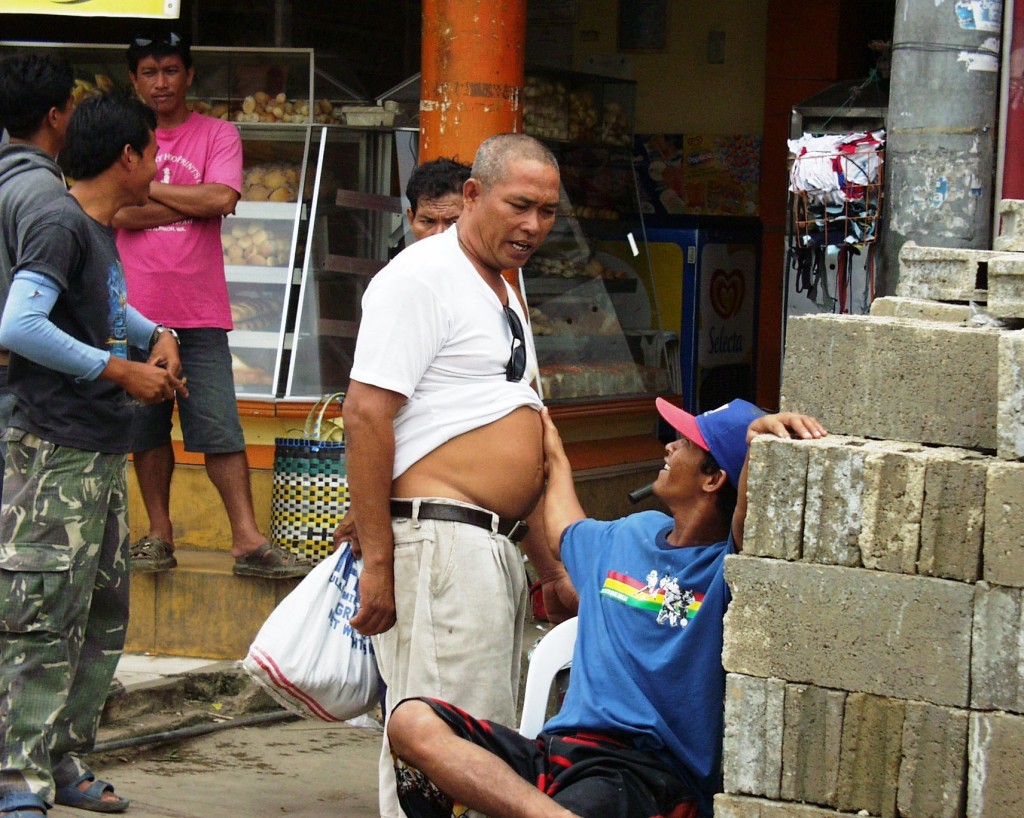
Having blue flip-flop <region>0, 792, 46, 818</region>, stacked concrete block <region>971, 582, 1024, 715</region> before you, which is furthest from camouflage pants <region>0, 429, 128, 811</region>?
stacked concrete block <region>971, 582, 1024, 715</region>

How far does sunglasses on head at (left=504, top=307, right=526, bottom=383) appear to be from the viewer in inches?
148

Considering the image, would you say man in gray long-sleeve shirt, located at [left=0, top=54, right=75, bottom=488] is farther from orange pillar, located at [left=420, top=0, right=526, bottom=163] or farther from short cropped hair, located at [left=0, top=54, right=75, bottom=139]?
orange pillar, located at [left=420, top=0, right=526, bottom=163]

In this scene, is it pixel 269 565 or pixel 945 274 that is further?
pixel 269 565

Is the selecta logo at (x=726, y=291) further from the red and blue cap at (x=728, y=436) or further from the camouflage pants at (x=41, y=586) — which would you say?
the red and blue cap at (x=728, y=436)

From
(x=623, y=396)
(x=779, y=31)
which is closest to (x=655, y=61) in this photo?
(x=779, y=31)

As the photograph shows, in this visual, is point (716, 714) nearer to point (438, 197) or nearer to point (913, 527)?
point (913, 527)

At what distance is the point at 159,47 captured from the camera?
5.84m

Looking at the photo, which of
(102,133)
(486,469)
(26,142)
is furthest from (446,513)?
(26,142)

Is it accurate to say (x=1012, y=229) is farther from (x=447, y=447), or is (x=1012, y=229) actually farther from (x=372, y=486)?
(x=372, y=486)

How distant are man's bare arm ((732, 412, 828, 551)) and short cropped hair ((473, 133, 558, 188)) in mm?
865

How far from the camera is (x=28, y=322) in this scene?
154 inches

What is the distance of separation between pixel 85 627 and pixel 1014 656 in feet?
8.39

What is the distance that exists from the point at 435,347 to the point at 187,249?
2581 millimetres

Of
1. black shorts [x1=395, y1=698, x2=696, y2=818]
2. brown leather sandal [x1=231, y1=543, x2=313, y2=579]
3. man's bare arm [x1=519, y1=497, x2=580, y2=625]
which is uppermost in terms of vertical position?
man's bare arm [x1=519, y1=497, x2=580, y2=625]
